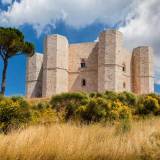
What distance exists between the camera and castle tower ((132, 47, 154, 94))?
4116 cm

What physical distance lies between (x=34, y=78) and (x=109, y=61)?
8.94 meters

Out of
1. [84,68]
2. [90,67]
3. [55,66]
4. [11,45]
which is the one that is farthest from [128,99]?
[84,68]

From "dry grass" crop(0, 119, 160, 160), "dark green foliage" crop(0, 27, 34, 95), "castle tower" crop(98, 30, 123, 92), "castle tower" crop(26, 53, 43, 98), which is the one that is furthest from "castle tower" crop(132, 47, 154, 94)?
"dry grass" crop(0, 119, 160, 160)

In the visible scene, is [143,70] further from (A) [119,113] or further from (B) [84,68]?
(A) [119,113]

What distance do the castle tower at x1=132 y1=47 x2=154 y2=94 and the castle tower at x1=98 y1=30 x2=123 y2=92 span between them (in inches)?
172

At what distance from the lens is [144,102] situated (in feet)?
59.0

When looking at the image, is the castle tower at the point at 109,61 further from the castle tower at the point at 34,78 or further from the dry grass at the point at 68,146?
the dry grass at the point at 68,146

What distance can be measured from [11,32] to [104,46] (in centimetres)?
1366

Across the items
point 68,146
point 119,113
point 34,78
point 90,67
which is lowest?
point 68,146

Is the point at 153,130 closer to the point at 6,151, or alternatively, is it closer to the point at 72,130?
the point at 72,130

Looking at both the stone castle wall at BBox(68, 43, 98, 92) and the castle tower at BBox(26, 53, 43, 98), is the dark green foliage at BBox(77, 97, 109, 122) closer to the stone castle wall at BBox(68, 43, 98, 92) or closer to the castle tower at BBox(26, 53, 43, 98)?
the stone castle wall at BBox(68, 43, 98, 92)

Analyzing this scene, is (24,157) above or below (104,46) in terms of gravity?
below

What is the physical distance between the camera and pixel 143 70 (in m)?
41.3

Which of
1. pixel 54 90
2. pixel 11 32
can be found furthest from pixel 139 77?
pixel 11 32
